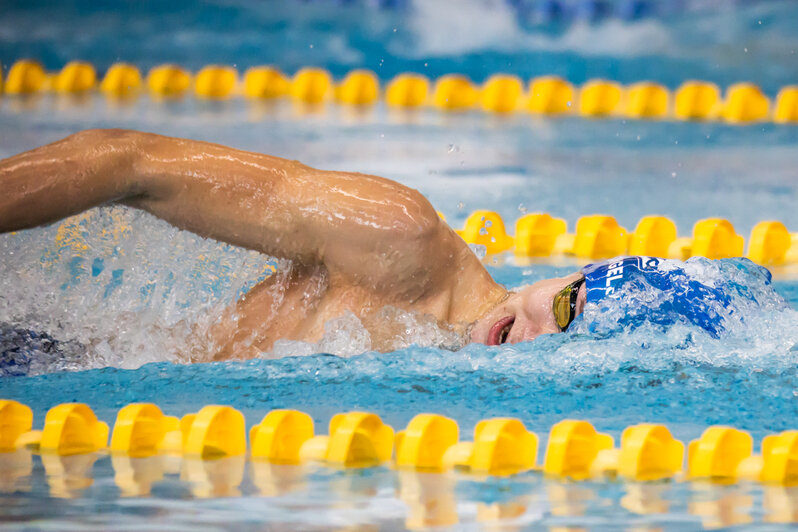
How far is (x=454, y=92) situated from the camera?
529 centimetres

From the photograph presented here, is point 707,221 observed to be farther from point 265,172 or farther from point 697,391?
point 265,172

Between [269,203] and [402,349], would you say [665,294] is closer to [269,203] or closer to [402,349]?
[402,349]

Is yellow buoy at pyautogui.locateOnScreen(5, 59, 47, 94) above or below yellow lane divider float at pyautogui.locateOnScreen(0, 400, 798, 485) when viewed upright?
above

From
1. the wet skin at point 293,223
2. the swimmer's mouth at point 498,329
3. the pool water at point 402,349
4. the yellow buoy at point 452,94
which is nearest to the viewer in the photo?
the pool water at point 402,349

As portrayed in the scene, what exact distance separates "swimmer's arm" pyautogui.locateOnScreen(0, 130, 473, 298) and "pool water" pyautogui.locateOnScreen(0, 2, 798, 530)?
0.17 m

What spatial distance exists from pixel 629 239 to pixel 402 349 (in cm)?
184

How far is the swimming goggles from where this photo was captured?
2332mm

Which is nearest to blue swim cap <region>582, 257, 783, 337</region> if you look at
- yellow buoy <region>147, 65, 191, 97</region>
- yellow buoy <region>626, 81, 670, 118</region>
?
yellow buoy <region>626, 81, 670, 118</region>

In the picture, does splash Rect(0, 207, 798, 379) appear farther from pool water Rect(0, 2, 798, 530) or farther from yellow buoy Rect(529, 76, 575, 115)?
yellow buoy Rect(529, 76, 575, 115)

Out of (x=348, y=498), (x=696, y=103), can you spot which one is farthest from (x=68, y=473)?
(x=696, y=103)

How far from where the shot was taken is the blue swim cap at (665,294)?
2.28 meters

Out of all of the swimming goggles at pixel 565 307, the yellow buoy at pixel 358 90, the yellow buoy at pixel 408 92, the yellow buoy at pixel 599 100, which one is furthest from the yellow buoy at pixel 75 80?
the swimming goggles at pixel 565 307

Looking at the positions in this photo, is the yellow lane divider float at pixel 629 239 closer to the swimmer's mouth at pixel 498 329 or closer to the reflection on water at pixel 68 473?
the swimmer's mouth at pixel 498 329

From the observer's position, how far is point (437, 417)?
1992 mm
